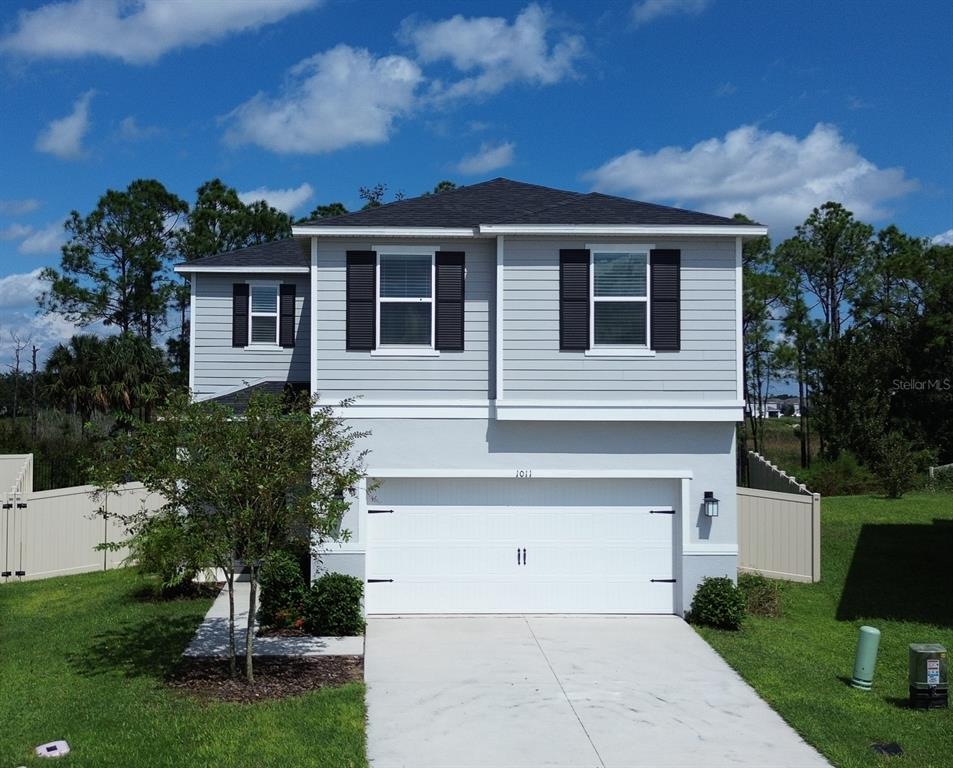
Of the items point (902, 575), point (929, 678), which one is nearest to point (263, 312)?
point (902, 575)

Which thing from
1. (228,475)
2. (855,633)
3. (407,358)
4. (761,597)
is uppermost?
(407,358)

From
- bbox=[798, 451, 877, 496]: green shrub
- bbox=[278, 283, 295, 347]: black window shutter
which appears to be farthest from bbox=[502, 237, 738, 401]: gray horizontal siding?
bbox=[798, 451, 877, 496]: green shrub

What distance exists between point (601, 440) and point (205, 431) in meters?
5.84

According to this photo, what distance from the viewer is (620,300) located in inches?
500

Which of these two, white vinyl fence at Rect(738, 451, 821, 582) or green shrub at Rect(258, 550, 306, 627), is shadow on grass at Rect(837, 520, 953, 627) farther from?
green shrub at Rect(258, 550, 306, 627)

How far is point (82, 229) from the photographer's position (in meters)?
35.3

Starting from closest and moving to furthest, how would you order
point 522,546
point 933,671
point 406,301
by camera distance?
point 933,671 → point 406,301 → point 522,546

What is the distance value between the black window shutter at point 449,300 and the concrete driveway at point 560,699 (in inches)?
155

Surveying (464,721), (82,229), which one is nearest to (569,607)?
(464,721)

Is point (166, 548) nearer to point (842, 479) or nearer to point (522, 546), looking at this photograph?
point (522, 546)

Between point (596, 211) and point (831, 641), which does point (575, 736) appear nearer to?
point (831, 641)

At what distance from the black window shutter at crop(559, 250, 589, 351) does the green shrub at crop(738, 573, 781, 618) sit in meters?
4.33

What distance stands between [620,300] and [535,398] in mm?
1827

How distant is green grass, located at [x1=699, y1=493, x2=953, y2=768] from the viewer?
28.0 feet
